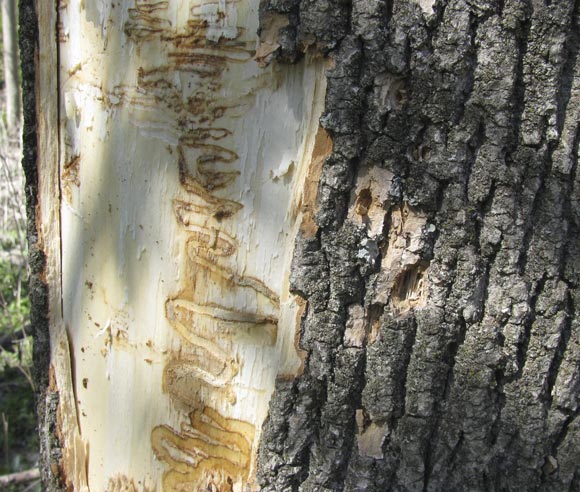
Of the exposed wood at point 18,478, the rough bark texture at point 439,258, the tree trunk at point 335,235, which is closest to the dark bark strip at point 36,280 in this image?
the tree trunk at point 335,235

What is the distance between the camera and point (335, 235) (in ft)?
3.53

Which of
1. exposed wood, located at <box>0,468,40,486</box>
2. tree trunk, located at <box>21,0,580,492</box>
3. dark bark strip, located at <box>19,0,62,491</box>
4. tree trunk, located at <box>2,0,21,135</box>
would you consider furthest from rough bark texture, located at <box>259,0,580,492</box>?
tree trunk, located at <box>2,0,21,135</box>

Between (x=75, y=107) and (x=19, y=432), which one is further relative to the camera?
(x=19, y=432)

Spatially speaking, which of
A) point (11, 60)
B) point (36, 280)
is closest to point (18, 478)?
point (36, 280)

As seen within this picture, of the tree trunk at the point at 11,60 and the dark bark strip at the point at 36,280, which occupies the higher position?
the tree trunk at the point at 11,60

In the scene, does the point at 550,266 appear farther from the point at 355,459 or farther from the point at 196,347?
the point at 196,347

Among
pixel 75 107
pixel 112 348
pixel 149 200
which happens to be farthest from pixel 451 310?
pixel 75 107

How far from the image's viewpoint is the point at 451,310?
3.58 ft

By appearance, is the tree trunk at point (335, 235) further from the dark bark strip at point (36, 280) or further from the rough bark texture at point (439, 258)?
the dark bark strip at point (36, 280)

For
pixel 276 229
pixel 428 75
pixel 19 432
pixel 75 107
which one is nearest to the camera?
pixel 428 75

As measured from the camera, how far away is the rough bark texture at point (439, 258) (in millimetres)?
988

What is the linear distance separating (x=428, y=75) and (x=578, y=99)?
0.91ft

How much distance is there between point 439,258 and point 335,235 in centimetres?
20

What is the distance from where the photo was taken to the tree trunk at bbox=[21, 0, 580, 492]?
1.00 metres
